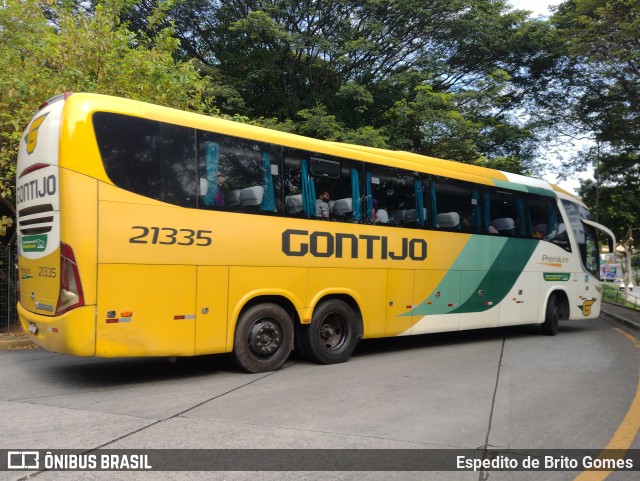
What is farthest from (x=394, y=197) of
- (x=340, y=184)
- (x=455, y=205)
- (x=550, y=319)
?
(x=550, y=319)

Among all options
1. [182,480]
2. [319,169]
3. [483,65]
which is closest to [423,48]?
[483,65]

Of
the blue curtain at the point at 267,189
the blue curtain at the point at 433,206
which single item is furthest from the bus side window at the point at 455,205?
the blue curtain at the point at 267,189

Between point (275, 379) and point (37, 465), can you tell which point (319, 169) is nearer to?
point (275, 379)

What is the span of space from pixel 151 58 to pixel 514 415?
31.5ft

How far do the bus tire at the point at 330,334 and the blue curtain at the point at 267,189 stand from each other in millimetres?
1764

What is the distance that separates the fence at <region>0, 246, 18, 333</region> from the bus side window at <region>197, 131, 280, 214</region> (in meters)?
6.84

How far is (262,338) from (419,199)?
13.0 feet

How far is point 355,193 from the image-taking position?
8820 mm

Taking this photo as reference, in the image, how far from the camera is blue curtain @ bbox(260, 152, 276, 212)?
7.66 meters

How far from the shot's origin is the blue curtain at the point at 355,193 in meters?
8.79

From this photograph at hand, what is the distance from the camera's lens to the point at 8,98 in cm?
1012

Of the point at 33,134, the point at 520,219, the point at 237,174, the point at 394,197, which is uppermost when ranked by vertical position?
the point at 33,134

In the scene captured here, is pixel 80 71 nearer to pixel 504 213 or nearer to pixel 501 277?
pixel 504 213

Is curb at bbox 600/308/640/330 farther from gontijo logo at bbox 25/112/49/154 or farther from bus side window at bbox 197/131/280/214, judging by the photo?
gontijo logo at bbox 25/112/49/154
